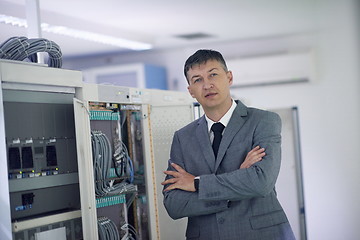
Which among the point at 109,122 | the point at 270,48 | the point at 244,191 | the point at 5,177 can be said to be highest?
the point at 270,48

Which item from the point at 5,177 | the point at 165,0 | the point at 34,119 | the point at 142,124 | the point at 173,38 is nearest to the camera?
the point at 5,177

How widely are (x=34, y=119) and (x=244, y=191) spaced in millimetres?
989

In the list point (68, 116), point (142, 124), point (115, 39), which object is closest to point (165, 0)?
point (115, 39)

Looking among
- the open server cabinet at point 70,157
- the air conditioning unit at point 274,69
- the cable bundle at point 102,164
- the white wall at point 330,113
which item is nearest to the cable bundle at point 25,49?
the open server cabinet at point 70,157

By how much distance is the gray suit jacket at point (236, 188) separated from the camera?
2.17 meters

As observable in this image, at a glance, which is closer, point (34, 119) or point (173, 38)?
point (34, 119)

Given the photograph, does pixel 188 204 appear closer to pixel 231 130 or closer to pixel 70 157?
pixel 231 130

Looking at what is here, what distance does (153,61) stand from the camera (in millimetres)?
8391

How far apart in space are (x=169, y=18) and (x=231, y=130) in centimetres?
365

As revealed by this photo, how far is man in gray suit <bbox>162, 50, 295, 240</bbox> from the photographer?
2.19 m

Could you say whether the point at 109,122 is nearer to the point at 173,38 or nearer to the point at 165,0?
the point at 165,0

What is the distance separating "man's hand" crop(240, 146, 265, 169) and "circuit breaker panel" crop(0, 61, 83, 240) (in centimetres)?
86

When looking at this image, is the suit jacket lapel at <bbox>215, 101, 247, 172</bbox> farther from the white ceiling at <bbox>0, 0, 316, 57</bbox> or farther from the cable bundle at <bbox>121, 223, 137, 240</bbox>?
Result: the white ceiling at <bbox>0, 0, 316, 57</bbox>

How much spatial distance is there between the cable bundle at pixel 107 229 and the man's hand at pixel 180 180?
1.64 feet
